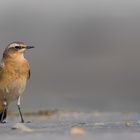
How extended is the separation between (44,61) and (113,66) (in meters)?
2.39

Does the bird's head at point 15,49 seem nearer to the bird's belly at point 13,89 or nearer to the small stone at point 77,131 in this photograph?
the bird's belly at point 13,89

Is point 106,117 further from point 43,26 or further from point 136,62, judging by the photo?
point 43,26

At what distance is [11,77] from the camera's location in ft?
51.0

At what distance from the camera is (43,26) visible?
1213 inches

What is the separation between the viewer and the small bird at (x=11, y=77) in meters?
15.5

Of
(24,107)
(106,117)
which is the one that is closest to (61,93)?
(24,107)

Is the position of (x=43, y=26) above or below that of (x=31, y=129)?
above

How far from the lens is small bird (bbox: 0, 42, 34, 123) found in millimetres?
15523

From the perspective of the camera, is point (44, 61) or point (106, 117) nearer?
point (106, 117)

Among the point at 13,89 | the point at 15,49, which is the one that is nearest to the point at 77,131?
the point at 13,89

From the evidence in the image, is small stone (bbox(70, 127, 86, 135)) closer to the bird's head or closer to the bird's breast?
the bird's breast

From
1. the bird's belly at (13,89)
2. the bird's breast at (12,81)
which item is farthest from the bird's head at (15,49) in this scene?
the bird's belly at (13,89)

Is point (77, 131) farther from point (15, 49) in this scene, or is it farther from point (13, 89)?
point (15, 49)

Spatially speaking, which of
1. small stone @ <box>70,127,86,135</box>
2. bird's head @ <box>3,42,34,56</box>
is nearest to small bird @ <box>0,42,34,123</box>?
bird's head @ <box>3,42,34,56</box>
